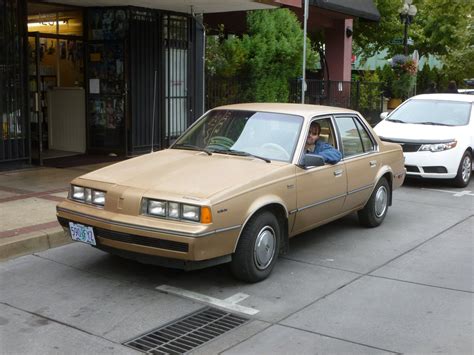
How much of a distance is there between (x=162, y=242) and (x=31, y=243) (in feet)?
6.98

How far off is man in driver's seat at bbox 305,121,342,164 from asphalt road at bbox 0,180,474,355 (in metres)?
1.06

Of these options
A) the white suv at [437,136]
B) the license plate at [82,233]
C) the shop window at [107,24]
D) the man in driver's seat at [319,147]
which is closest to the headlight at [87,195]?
the license plate at [82,233]

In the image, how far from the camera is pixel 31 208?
25.0 feet

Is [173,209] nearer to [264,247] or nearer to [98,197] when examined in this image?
[98,197]

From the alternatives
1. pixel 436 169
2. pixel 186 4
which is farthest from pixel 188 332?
pixel 186 4

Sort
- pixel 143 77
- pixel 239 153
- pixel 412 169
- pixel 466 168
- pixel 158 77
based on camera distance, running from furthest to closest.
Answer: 1. pixel 158 77
2. pixel 143 77
3. pixel 466 168
4. pixel 412 169
5. pixel 239 153

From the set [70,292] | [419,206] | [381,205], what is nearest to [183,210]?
[70,292]

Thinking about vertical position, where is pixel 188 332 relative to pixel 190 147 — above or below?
below

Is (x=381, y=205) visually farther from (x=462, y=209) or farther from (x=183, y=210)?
(x=183, y=210)

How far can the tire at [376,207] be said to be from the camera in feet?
24.8

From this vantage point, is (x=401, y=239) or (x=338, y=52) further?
(x=338, y=52)

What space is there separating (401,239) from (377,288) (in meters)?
1.96

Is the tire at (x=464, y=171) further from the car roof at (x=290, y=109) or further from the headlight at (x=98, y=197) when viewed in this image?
the headlight at (x=98, y=197)

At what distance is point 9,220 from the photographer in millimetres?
6969
